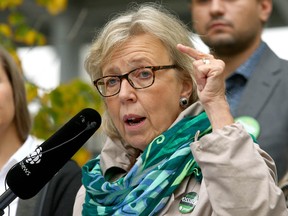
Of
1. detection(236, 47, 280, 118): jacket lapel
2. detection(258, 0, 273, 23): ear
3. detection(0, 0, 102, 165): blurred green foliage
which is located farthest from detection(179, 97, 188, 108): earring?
detection(0, 0, 102, 165): blurred green foliage

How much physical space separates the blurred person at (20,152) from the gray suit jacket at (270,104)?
853mm

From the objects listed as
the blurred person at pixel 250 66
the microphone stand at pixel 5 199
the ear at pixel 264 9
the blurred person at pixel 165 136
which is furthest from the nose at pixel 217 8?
the microphone stand at pixel 5 199

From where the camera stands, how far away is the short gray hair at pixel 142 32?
269 centimetres

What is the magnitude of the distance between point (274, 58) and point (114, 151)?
1193 millimetres

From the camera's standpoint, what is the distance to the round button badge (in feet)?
7.73

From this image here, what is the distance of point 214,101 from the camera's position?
7.52 ft

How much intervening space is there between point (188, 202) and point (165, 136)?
26 cm

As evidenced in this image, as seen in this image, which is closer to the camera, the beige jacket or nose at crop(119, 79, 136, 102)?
the beige jacket

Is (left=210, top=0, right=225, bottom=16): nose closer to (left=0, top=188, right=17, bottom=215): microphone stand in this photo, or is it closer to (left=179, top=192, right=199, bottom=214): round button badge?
(left=179, top=192, right=199, bottom=214): round button badge

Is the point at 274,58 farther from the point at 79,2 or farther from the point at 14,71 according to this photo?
the point at 79,2

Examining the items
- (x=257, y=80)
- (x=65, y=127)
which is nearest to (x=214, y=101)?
(x=65, y=127)

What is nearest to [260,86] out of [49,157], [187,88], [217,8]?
[217,8]

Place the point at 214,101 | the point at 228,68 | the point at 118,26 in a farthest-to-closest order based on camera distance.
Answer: the point at 228,68 → the point at 118,26 → the point at 214,101

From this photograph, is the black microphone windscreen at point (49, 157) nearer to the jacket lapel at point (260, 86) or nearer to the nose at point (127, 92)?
the nose at point (127, 92)
